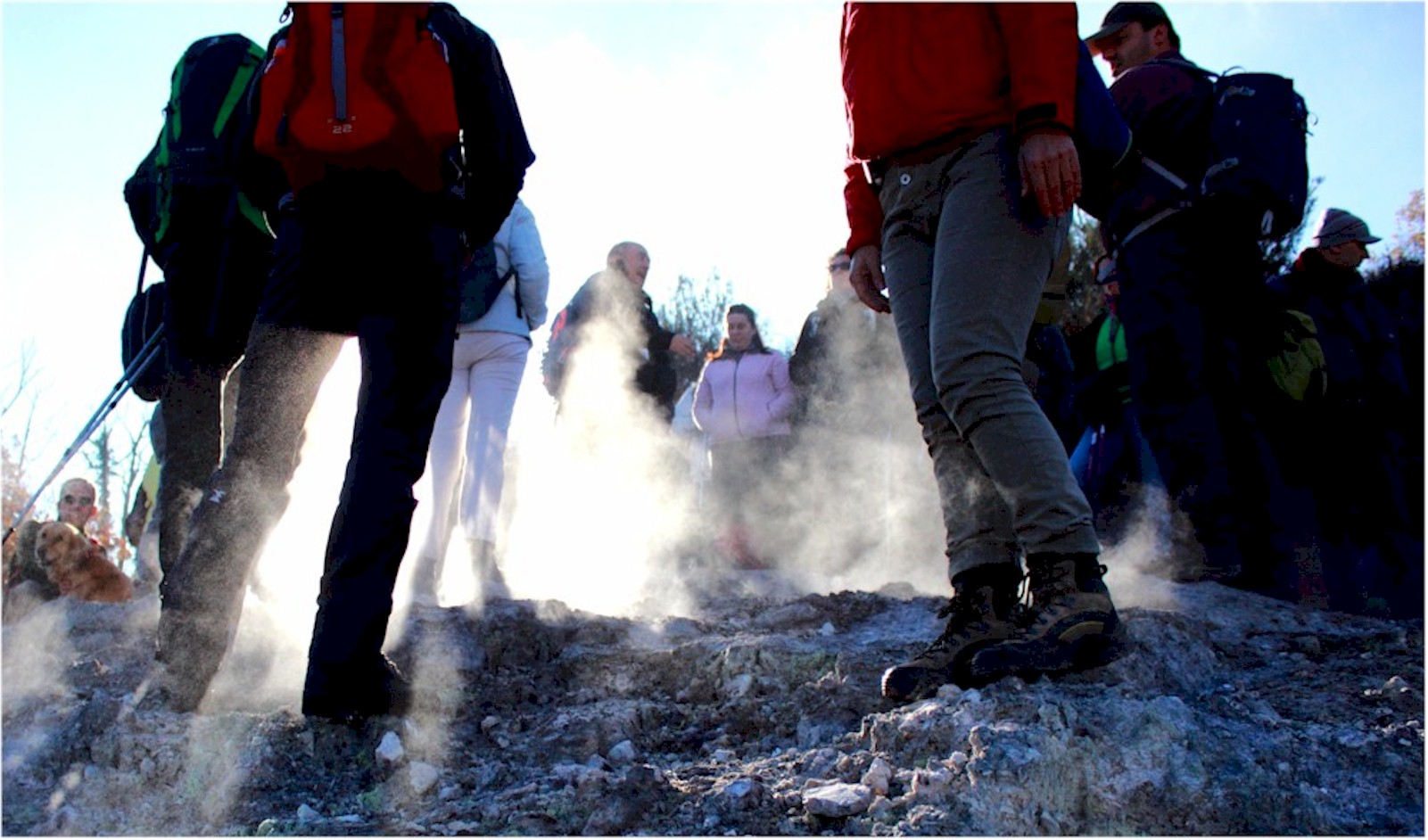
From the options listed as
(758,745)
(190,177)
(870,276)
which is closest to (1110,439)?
(870,276)

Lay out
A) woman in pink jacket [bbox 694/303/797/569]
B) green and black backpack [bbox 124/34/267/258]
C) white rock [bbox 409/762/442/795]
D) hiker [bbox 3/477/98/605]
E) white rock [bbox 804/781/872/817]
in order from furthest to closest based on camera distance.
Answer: woman in pink jacket [bbox 694/303/797/569] < hiker [bbox 3/477/98/605] < green and black backpack [bbox 124/34/267/258] < white rock [bbox 409/762/442/795] < white rock [bbox 804/781/872/817]

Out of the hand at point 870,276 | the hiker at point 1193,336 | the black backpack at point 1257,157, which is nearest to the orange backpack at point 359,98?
the hand at point 870,276

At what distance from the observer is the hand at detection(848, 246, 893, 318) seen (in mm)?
2773

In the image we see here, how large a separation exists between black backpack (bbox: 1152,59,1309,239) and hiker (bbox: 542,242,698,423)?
3104 millimetres

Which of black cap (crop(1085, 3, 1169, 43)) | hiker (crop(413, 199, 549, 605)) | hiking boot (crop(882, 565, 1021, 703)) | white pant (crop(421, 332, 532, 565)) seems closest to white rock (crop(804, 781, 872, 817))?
hiking boot (crop(882, 565, 1021, 703))

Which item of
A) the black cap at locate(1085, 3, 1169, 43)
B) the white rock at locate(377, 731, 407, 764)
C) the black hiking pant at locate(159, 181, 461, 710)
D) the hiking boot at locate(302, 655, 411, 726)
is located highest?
the black cap at locate(1085, 3, 1169, 43)

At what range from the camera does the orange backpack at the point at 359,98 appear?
235 centimetres

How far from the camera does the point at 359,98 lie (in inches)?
92.5

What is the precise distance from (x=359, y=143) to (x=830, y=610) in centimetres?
199

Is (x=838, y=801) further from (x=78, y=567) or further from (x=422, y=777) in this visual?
(x=78, y=567)

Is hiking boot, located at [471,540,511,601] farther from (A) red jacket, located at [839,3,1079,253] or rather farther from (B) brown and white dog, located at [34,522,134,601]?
(A) red jacket, located at [839,3,1079,253]

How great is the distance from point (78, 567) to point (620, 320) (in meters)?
2.82

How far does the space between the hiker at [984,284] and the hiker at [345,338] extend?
3.27ft

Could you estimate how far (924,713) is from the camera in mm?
2037
